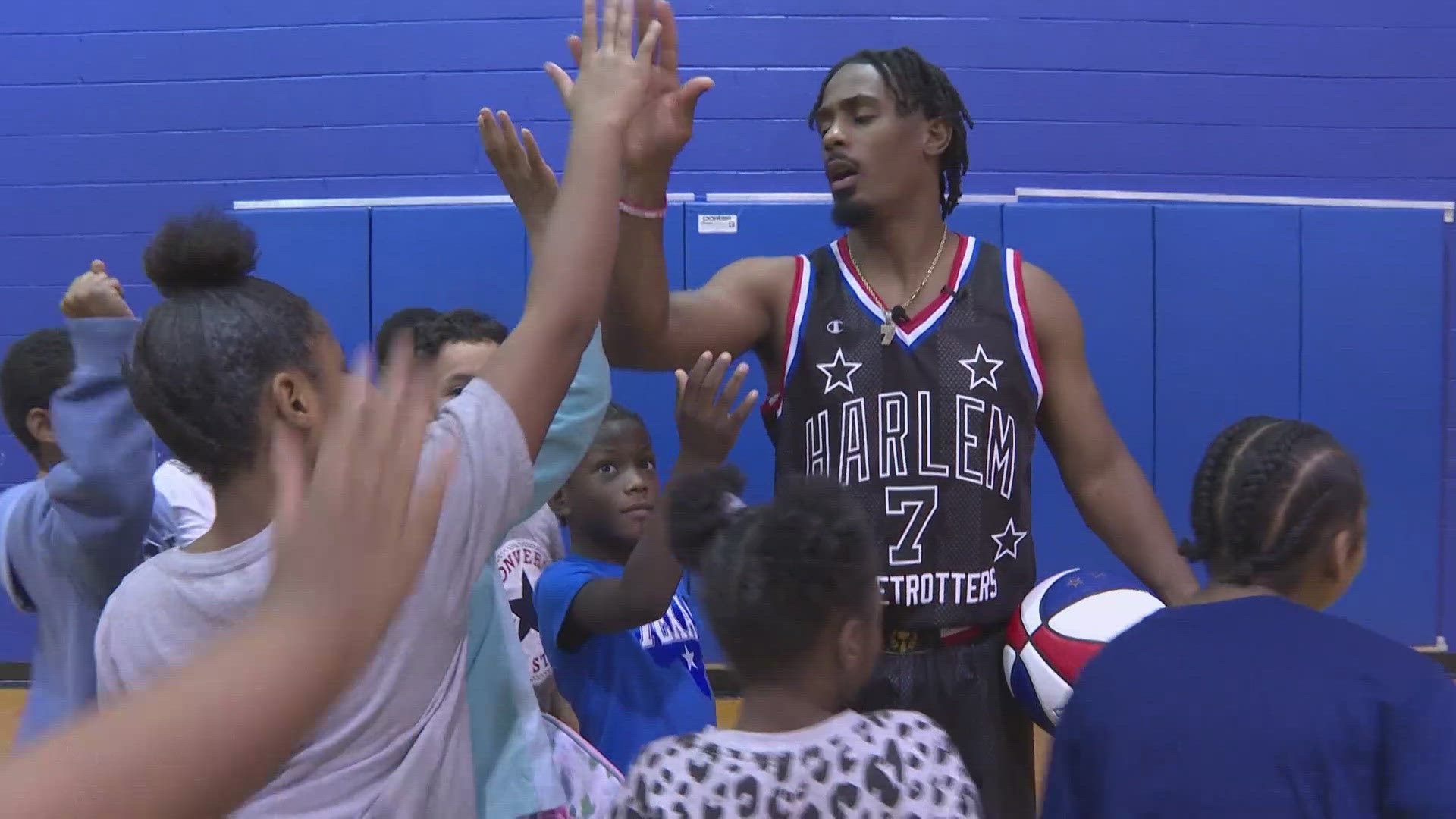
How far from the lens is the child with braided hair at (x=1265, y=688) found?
4.61 feet

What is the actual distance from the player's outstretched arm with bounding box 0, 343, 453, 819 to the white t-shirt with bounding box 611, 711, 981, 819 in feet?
2.44

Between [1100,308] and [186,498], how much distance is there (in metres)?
4.09

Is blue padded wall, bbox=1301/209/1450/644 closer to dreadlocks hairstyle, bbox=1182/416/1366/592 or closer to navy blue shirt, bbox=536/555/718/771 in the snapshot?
navy blue shirt, bbox=536/555/718/771

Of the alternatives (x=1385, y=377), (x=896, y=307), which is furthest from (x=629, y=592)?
(x=1385, y=377)

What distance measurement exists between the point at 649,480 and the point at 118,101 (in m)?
4.80

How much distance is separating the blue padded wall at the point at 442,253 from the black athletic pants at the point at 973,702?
400cm

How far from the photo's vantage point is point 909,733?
147cm

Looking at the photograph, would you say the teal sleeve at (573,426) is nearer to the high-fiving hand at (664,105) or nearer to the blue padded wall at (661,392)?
the high-fiving hand at (664,105)

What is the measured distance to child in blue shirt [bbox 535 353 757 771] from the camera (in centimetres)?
196

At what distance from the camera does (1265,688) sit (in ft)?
4.76

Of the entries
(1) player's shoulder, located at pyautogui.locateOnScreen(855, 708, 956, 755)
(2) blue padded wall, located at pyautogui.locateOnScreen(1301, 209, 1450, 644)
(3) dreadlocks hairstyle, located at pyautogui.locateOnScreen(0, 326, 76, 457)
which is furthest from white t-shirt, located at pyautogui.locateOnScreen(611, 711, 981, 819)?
(2) blue padded wall, located at pyautogui.locateOnScreen(1301, 209, 1450, 644)

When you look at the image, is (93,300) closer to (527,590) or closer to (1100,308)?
(527,590)

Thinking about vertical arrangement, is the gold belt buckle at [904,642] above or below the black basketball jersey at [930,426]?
below

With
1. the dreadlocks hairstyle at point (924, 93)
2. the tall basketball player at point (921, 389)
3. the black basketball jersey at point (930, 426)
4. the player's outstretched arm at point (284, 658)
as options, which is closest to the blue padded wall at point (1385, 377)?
the dreadlocks hairstyle at point (924, 93)
